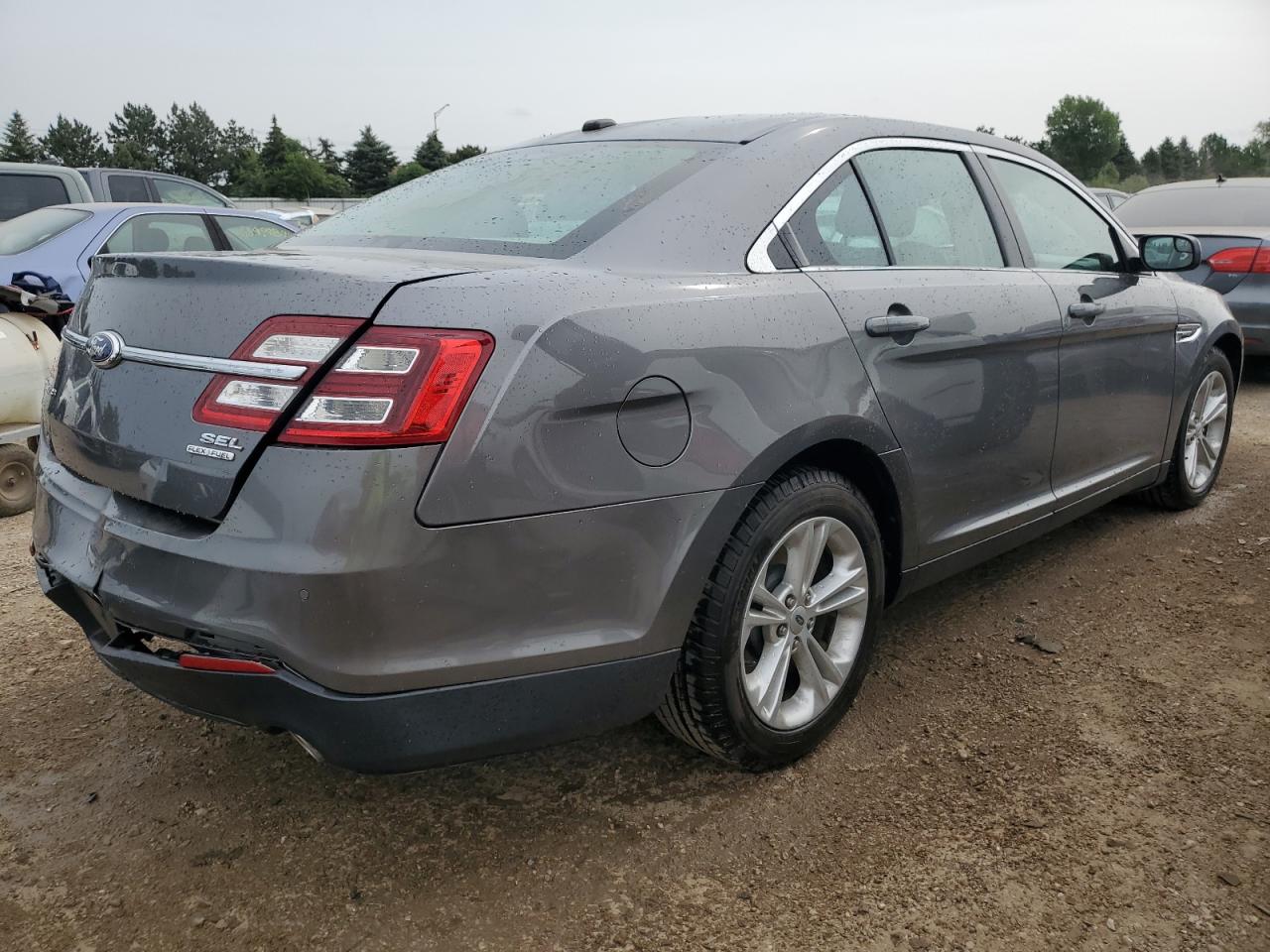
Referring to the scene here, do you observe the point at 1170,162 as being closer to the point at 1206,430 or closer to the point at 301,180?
the point at 301,180

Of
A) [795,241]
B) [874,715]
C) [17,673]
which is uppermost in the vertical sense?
[795,241]

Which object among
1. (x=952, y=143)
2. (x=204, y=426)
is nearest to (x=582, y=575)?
(x=204, y=426)

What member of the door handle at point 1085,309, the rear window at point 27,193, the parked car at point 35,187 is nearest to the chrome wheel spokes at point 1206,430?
the door handle at point 1085,309

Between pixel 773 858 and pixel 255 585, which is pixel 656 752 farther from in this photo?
pixel 255 585

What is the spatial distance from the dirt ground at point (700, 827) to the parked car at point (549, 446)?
10.9 inches

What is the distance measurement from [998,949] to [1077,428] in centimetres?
199

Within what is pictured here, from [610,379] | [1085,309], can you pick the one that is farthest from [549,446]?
[1085,309]

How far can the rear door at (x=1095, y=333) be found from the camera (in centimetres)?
330

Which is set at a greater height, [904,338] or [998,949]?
[904,338]

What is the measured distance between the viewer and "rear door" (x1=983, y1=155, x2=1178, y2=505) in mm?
3299

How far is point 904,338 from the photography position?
2.58m

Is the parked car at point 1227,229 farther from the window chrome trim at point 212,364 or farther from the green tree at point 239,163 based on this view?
the green tree at point 239,163

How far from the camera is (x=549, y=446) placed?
1832 mm

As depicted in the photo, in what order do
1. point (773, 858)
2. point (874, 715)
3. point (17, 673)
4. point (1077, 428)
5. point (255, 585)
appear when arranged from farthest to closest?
1. point (1077, 428)
2. point (17, 673)
3. point (874, 715)
4. point (773, 858)
5. point (255, 585)
